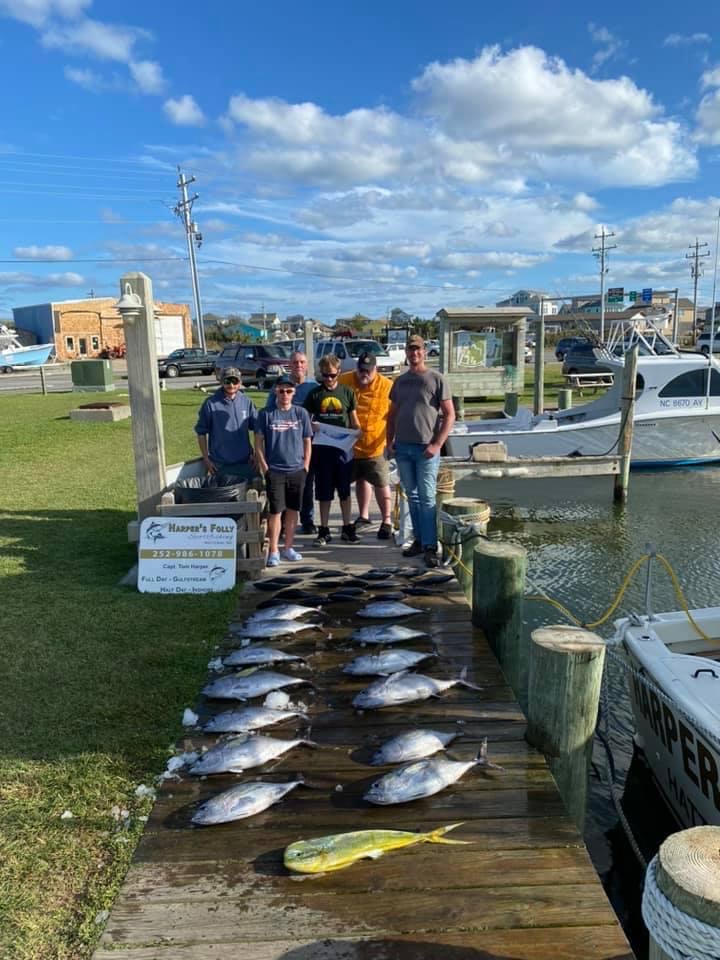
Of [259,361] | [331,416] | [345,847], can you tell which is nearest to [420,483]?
[331,416]

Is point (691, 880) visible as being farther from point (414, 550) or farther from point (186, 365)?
point (186, 365)

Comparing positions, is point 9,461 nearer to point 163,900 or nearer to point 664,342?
point 163,900

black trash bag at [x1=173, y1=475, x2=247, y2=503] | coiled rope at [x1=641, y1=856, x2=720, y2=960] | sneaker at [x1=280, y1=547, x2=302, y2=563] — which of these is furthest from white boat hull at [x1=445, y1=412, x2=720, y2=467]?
coiled rope at [x1=641, y1=856, x2=720, y2=960]

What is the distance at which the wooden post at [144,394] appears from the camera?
620 centimetres

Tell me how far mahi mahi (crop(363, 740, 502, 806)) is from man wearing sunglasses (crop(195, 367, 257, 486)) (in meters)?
3.89

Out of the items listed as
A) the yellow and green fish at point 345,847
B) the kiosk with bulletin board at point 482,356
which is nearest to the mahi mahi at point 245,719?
the yellow and green fish at point 345,847

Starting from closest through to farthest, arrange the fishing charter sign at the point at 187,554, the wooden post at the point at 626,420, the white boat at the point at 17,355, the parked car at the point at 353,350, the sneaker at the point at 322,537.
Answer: the fishing charter sign at the point at 187,554 → the sneaker at the point at 322,537 → the wooden post at the point at 626,420 → the parked car at the point at 353,350 → the white boat at the point at 17,355

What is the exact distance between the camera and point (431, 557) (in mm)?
6203

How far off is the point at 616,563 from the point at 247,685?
669 cm

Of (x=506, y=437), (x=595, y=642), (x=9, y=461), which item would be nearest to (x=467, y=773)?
(x=595, y=642)

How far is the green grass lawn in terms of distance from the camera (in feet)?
9.10

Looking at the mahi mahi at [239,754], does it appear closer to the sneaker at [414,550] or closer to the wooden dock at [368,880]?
the wooden dock at [368,880]

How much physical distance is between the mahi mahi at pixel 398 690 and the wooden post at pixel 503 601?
2.29ft

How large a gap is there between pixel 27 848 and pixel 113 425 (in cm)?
1531
